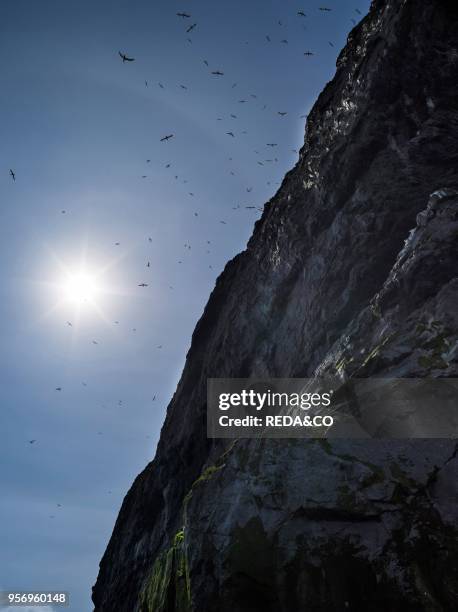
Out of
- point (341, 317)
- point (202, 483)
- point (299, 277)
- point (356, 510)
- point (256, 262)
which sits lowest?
point (356, 510)

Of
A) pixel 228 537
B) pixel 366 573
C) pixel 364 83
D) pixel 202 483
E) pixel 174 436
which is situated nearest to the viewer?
pixel 366 573

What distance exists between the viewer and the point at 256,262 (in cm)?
2975

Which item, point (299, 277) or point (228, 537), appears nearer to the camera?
point (228, 537)

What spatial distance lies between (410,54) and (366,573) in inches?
851

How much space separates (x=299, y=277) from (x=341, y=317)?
6.02 meters

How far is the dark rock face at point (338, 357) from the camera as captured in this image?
5902mm

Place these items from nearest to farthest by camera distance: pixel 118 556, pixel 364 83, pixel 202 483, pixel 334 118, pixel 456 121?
pixel 202 483 → pixel 456 121 → pixel 364 83 → pixel 334 118 → pixel 118 556

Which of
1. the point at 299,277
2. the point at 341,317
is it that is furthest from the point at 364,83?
the point at 341,317

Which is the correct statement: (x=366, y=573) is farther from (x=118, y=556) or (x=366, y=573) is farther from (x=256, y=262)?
(x=118, y=556)

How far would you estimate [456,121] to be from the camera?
17859 millimetres

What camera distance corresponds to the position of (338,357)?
11.9 m

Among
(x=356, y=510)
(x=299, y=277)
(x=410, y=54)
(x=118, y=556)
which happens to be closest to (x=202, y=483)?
(x=356, y=510)

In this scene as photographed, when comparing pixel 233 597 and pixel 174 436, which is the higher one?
pixel 174 436

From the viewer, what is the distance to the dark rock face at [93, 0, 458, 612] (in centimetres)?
590
